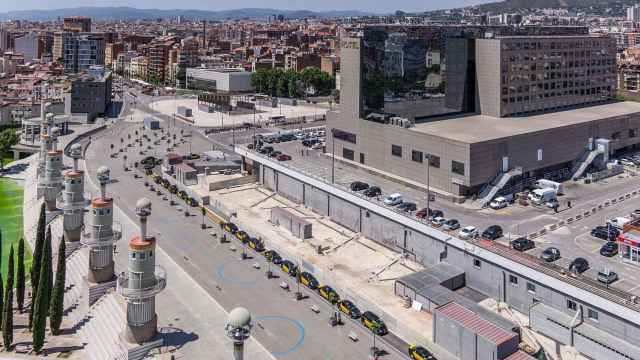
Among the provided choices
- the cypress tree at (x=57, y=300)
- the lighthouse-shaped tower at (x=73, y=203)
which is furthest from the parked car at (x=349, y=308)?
the lighthouse-shaped tower at (x=73, y=203)

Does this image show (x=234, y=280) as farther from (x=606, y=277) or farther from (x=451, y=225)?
(x=606, y=277)

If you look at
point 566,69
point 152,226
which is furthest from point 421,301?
point 566,69

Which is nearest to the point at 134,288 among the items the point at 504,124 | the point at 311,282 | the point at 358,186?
the point at 311,282

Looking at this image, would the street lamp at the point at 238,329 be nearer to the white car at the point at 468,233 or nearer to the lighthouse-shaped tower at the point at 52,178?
the white car at the point at 468,233

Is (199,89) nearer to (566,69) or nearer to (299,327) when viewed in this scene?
(566,69)

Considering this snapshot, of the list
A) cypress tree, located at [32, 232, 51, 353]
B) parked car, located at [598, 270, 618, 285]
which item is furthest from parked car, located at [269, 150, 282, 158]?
parked car, located at [598, 270, 618, 285]

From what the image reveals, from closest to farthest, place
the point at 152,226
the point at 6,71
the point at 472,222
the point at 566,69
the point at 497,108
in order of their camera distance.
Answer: the point at 472,222
the point at 152,226
the point at 497,108
the point at 566,69
the point at 6,71
